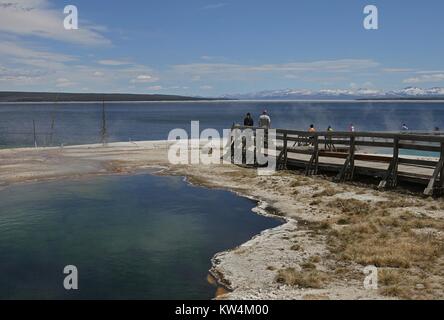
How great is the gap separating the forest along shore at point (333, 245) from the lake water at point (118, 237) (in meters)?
0.77

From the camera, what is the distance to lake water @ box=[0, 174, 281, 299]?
31.8 feet

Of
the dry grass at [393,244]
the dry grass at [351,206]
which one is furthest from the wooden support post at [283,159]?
the dry grass at [393,244]

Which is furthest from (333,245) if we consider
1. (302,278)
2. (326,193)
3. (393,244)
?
(326,193)

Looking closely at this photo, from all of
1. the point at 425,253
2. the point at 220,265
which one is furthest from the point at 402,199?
the point at 220,265

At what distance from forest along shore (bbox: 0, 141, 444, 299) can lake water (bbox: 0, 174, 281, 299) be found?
2.54 ft

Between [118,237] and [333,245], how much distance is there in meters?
5.80

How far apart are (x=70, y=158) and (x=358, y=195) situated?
21.2 meters

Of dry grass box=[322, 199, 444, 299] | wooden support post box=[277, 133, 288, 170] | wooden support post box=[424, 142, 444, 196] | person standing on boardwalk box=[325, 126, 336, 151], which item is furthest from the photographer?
wooden support post box=[277, 133, 288, 170]

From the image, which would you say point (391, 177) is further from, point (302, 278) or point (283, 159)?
point (302, 278)

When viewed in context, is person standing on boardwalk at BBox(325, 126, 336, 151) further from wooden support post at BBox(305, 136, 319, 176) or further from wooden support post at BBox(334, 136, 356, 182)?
wooden support post at BBox(334, 136, 356, 182)

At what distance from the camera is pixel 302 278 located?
9086 millimetres

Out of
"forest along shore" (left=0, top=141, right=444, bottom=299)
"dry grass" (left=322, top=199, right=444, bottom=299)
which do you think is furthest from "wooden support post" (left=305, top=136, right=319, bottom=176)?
"dry grass" (left=322, top=199, right=444, bottom=299)

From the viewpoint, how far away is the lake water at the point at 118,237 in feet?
31.8

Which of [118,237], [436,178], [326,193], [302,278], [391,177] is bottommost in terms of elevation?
[118,237]
